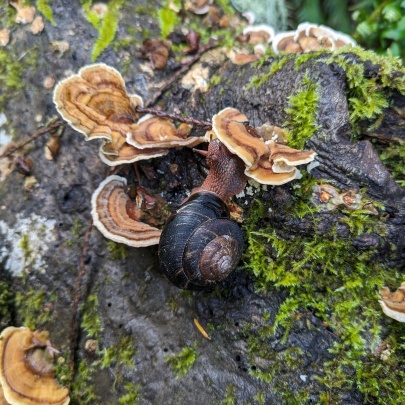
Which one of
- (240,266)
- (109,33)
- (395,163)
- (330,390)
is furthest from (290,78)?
(330,390)

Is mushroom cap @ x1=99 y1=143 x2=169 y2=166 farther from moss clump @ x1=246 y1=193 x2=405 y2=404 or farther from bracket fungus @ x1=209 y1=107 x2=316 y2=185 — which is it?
moss clump @ x1=246 y1=193 x2=405 y2=404

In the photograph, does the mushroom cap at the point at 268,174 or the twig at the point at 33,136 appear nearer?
the mushroom cap at the point at 268,174

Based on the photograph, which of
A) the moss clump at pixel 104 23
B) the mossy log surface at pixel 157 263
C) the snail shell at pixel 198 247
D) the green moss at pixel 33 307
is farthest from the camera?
the moss clump at pixel 104 23

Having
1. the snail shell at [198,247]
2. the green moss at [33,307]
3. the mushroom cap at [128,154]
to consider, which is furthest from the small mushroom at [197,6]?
the green moss at [33,307]

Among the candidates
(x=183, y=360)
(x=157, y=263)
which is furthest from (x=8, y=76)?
(x=183, y=360)

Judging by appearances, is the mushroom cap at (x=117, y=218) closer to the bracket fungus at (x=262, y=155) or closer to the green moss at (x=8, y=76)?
the bracket fungus at (x=262, y=155)

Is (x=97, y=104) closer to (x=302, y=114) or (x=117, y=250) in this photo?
(x=117, y=250)
